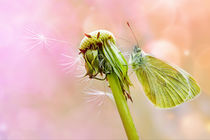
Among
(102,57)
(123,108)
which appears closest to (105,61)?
(102,57)

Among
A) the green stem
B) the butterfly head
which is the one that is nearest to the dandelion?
the green stem

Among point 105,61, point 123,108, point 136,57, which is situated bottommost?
point 123,108

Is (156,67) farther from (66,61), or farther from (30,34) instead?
(30,34)

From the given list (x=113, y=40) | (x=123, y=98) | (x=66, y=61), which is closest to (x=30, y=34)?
(x=66, y=61)

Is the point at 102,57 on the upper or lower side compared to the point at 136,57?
lower

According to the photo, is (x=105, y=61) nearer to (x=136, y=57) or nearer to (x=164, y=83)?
(x=136, y=57)
